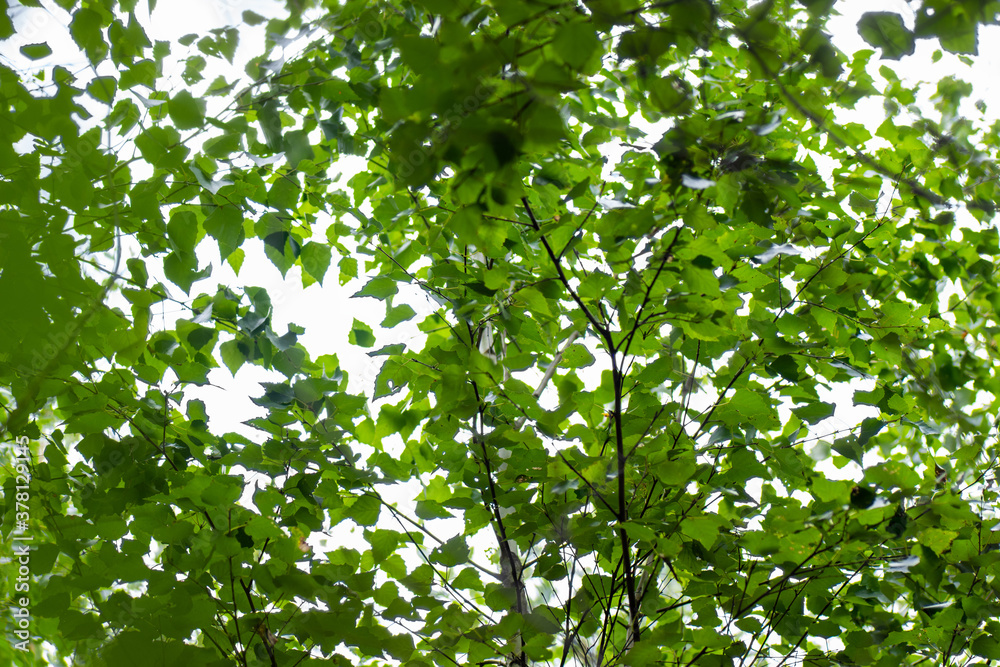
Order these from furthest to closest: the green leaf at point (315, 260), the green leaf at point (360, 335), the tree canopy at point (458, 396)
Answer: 1. the green leaf at point (315, 260)
2. the green leaf at point (360, 335)
3. the tree canopy at point (458, 396)

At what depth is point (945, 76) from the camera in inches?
80.6

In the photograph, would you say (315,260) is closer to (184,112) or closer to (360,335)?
(360,335)

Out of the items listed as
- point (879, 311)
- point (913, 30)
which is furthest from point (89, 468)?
point (879, 311)

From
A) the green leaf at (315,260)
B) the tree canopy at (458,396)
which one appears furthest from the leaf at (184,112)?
the green leaf at (315,260)

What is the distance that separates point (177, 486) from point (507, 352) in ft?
2.91

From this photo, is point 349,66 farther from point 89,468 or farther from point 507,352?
point 89,468

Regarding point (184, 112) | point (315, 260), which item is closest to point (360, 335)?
point (315, 260)

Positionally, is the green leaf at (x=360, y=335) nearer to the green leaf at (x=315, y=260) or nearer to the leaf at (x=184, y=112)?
the green leaf at (x=315, y=260)

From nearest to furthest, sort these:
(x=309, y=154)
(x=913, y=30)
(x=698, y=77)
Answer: (x=913, y=30) → (x=309, y=154) → (x=698, y=77)

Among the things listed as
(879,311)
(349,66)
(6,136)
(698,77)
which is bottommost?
(879,311)

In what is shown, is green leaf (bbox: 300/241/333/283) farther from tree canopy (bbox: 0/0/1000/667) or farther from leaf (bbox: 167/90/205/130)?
leaf (bbox: 167/90/205/130)

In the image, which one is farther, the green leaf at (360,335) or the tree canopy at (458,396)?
the green leaf at (360,335)

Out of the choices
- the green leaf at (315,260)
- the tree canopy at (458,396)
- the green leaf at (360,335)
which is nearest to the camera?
the tree canopy at (458,396)

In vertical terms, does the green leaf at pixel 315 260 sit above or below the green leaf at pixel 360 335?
above
